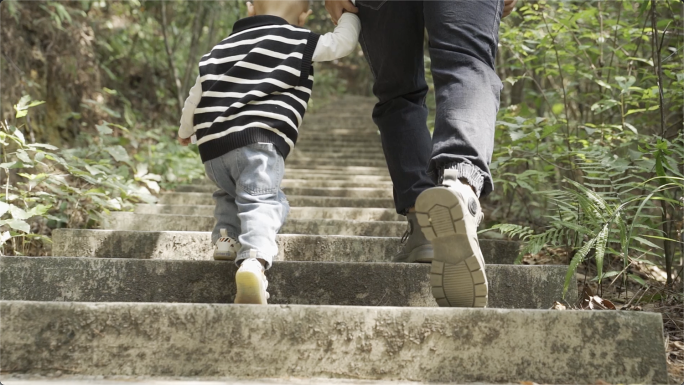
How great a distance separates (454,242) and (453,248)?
0.02m

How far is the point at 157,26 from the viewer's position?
8.20 metres

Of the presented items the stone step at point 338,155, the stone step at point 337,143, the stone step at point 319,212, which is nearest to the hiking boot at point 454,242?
the stone step at point 319,212

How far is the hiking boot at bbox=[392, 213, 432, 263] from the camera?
6.53ft

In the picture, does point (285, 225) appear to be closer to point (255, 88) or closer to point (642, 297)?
point (255, 88)

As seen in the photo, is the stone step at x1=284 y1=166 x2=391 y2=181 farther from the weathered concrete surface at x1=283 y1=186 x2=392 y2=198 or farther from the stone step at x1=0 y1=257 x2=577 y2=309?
the stone step at x1=0 y1=257 x2=577 y2=309

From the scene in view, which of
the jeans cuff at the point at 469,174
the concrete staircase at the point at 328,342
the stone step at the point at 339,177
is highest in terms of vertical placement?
the stone step at the point at 339,177

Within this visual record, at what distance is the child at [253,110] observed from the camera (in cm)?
200

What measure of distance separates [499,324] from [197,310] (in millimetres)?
699

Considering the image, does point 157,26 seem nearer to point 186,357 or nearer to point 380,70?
point 380,70

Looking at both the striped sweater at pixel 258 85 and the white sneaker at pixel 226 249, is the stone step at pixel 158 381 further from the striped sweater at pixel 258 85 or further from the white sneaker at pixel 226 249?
the striped sweater at pixel 258 85

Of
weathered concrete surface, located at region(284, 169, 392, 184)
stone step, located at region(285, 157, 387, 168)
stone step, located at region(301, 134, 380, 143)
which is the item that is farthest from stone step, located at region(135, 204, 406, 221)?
stone step, located at region(301, 134, 380, 143)

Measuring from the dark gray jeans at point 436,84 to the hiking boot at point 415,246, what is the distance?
8cm

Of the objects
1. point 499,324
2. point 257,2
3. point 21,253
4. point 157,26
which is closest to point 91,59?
point 157,26

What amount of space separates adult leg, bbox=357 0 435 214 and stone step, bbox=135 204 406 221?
5.14 feet
